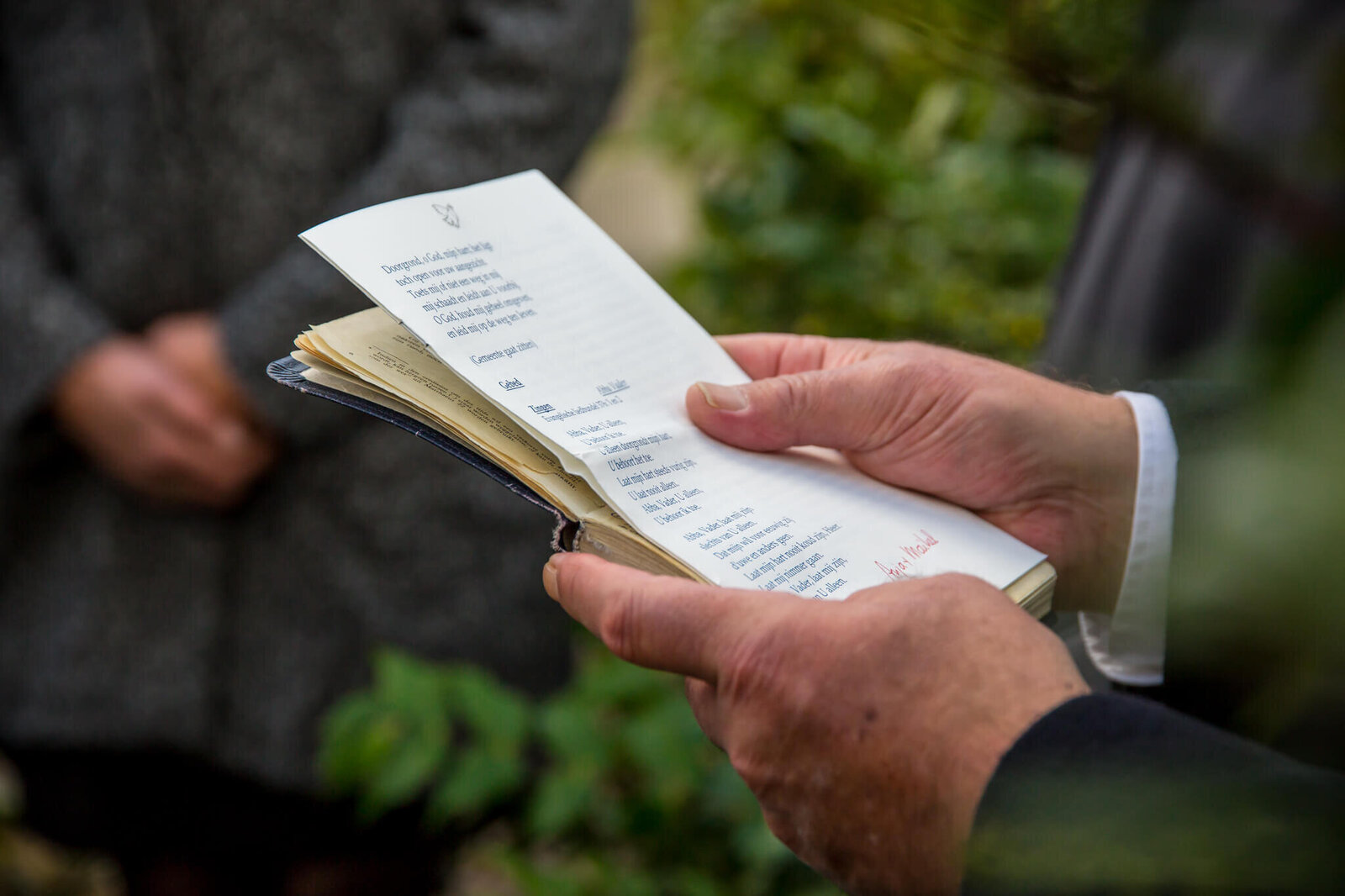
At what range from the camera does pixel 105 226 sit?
1.26m

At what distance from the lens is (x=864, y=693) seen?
0.67 metres

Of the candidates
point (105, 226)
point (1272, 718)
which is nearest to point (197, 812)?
point (105, 226)

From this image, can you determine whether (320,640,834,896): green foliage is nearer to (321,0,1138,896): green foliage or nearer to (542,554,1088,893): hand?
(321,0,1138,896): green foliage

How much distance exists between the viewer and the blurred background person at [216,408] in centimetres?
123

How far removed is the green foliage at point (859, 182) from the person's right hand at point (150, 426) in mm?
1070

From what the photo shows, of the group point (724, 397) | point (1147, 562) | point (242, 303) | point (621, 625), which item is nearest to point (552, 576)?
point (621, 625)

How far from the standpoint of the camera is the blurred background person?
1227 millimetres

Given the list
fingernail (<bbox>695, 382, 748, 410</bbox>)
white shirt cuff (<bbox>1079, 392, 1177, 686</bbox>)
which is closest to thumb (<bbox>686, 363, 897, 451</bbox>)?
fingernail (<bbox>695, 382, 748, 410</bbox>)

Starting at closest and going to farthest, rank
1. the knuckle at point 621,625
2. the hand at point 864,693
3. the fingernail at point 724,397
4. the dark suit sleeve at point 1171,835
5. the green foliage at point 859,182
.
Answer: the dark suit sleeve at point 1171,835, the hand at point 864,693, the knuckle at point 621,625, the fingernail at point 724,397, the green foliage at point 859,182

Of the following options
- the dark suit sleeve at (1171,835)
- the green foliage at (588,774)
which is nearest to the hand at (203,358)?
the green foliage at (588,774)

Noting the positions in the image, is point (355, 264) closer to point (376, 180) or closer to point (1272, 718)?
point (376, 180)

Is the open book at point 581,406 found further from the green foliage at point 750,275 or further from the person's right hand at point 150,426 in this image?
the person's right hand at point 150,426

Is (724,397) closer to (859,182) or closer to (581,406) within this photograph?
(581,406)

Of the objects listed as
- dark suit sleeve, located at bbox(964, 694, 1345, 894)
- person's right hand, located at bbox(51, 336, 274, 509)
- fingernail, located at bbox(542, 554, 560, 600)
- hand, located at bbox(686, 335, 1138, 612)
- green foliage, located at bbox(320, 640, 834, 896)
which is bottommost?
green foliage, located at bbox(320, 640, 834, 896)
